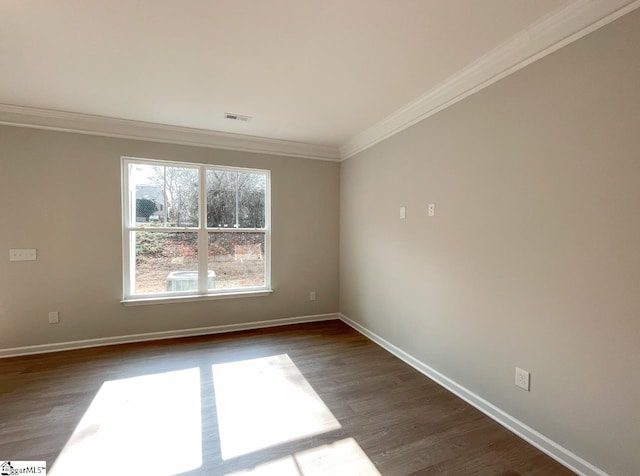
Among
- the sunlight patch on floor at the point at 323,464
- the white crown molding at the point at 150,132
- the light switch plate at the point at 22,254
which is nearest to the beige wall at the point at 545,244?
the sunlight patch on floor at the point at 323,464

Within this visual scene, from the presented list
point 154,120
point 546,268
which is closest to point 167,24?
point 154,120

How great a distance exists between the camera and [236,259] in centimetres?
379

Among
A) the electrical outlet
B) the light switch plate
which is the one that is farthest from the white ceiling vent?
the electrical outlet

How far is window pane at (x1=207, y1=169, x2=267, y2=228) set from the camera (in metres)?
3.65

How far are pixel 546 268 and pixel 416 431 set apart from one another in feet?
4.36

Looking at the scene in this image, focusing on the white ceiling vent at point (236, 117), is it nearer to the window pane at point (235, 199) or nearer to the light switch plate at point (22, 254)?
the window pane at point (235, 199)

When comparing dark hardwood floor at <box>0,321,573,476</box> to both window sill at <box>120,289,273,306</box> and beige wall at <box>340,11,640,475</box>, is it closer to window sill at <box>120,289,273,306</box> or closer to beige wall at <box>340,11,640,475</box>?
beige wall at <box>340,11,640,475</box>

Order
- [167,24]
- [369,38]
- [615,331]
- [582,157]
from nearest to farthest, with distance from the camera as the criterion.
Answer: [615,331] → [582,157] → [167,24] → [369,38]

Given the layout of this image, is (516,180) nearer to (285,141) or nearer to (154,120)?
(285,141)

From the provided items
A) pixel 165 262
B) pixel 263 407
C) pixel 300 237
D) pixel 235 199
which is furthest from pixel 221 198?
pixel 263 407

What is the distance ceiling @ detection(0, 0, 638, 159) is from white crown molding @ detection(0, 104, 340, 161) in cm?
2

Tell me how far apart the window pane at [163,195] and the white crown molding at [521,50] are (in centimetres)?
265

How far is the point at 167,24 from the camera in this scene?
→ 5.53 ft

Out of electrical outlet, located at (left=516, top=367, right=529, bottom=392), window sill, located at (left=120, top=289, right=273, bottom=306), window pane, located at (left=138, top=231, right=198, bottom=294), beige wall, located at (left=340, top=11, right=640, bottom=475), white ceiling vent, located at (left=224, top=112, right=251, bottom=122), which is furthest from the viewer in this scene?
window pane, located at (left=138, top=231, right=198, bottom=294)
